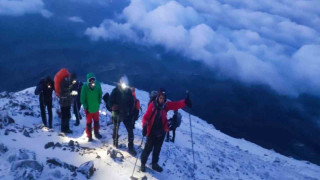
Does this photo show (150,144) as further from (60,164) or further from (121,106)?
(60,164)

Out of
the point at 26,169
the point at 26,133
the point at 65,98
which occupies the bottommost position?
the point at 26,169

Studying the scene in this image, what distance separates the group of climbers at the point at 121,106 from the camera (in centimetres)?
948

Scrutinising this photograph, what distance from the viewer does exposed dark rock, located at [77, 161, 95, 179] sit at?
8875 mm

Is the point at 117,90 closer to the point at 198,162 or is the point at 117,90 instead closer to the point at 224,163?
the point at 198,162

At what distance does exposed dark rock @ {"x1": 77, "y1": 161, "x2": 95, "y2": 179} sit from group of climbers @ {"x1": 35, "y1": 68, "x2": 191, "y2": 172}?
1.63 meters

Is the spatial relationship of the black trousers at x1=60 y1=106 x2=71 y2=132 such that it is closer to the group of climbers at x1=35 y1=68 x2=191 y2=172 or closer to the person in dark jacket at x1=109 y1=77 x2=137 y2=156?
the group of climbers at x1=35 y1=68 x2=191 y2=172

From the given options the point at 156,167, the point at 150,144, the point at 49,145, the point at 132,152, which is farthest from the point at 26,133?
the point at 156,167

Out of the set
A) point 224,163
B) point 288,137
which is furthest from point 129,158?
point 288,137

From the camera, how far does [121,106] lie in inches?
415

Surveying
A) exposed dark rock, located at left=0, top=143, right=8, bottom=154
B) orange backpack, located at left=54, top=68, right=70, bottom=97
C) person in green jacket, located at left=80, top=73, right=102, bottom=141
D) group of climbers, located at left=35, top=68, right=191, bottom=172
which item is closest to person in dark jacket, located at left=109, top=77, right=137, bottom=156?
group of climbers, located at left=35, top=68, right=191, bottom=172

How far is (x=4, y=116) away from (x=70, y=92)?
107 inches

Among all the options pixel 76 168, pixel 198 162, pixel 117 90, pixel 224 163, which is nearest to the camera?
pixel 76 168

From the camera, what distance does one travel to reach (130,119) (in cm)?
1076

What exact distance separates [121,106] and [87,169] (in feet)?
8.13
